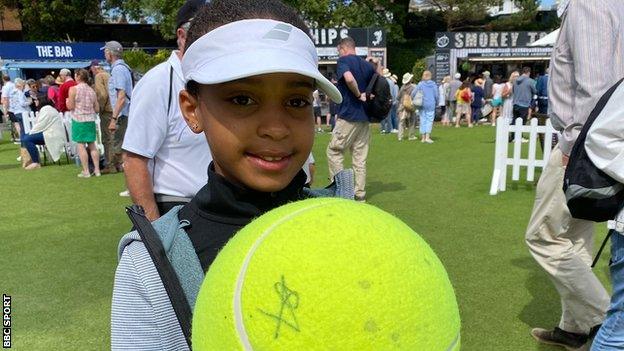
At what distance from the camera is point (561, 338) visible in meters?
3.65

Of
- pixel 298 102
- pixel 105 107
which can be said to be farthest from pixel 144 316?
pixel 105 107

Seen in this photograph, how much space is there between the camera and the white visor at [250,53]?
113 centimetres

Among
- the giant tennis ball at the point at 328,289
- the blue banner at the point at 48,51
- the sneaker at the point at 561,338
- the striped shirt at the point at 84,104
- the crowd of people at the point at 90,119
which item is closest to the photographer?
the giant tennis ball at the point at 328,289

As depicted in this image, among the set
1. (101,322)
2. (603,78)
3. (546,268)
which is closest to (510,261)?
(546,268)

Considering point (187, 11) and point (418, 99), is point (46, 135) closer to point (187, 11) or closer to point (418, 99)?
point (418, 99)

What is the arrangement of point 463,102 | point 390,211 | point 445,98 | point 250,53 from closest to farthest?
point 250,53 → point 390,211 → point 463,102 → point 445,98

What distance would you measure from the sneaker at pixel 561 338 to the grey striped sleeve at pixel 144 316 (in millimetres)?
3258

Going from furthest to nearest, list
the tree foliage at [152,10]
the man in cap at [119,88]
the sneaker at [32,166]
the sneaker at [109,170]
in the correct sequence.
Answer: the tree foliage at [152,10], the sneaker at [32,166], the sneaker at [109,170], the man in cap at [119,88]

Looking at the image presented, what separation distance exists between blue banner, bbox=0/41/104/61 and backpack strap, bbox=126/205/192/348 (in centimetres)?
3383

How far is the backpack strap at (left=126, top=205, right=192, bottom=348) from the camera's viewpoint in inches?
45.8

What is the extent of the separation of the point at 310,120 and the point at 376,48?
91.7ft

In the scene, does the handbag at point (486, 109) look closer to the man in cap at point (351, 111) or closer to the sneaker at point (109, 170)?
the man in cap at point (351, 111)

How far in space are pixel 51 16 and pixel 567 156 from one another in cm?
4369

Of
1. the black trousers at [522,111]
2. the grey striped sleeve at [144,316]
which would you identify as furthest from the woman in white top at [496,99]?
the grey striped sleeve at [144,316]
